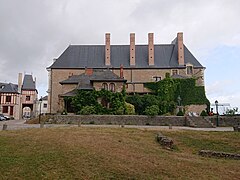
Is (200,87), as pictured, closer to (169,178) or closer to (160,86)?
(160,86)

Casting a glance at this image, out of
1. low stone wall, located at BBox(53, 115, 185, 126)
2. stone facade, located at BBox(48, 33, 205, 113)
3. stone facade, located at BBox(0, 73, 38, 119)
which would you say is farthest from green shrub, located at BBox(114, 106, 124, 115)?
stone facade, located at BBox(0, 73, 38, 119)

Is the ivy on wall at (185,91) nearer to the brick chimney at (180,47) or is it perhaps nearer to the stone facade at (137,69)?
the stone facade at (137,69)

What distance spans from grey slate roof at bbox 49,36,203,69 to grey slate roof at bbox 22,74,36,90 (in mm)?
17645

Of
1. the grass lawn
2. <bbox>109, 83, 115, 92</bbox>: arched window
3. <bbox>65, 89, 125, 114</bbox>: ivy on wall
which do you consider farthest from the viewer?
<bbox>109, 83, 115, 92</bbox>: arched window

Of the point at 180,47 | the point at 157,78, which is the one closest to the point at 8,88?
the point at 157,78

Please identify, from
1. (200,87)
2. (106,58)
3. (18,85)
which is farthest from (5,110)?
(200,87)

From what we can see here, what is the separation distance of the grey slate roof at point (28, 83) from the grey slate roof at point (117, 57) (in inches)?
695

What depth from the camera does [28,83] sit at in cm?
5569

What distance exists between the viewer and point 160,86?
1404 inches

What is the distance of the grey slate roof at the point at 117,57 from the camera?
39250 millimetres

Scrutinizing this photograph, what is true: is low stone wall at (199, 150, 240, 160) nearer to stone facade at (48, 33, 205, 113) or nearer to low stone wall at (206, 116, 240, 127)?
low stone wall at (206, 116, 240, 127)

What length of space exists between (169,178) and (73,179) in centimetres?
226

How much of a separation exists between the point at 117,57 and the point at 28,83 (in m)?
24.5

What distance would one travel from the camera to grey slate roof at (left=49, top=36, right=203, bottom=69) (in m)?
39.2
